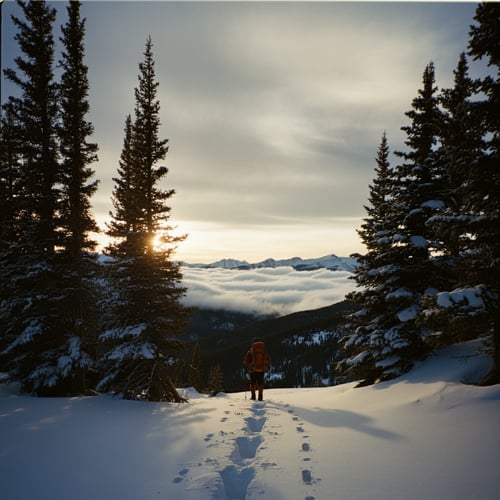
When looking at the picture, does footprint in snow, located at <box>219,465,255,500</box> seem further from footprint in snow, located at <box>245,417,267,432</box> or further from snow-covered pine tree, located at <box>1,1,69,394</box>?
snow-covered pine tree, located at <box>1,1,69,394</box>

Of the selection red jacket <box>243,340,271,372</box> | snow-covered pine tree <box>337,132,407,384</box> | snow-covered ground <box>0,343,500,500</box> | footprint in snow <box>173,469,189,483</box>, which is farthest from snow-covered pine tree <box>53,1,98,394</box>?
snow-covered pine tree <box>337,132,407,384</box>

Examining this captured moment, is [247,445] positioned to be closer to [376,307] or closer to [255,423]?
[255,423]

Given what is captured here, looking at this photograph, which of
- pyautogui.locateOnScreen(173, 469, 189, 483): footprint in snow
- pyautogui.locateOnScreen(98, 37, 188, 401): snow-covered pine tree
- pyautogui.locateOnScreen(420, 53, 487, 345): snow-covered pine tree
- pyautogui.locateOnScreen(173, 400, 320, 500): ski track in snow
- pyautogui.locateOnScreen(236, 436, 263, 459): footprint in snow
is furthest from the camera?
pyautogui.locateOnScreen(98, 37, 188, 401): snow-covered pine tree

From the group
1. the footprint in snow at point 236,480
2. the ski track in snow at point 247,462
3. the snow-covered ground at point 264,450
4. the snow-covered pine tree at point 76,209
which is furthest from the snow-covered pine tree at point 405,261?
the snow-covered pine tree at point 76,209

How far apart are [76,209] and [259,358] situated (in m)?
10.6

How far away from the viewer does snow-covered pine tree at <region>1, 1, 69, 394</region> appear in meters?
12.5

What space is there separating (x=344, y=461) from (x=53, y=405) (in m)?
9.13

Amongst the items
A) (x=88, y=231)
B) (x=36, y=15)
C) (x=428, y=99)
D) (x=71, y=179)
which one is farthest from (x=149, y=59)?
(x=428, y=99)

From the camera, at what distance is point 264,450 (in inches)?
255

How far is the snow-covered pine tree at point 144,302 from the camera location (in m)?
12.2

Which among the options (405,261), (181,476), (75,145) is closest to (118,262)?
(75,145)

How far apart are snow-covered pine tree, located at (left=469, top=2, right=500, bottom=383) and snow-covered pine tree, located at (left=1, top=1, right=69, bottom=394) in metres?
14.8

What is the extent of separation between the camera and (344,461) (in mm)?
5750

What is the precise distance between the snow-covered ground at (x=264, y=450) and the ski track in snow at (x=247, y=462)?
0.08ft
